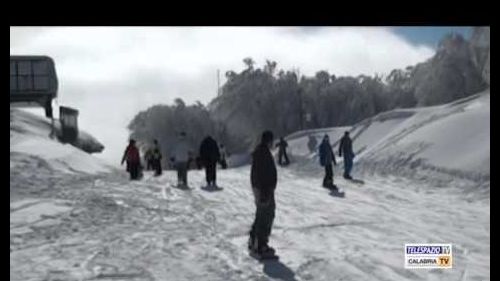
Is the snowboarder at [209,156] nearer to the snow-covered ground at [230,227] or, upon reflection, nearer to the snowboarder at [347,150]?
the snow-covered ground at [230,227]

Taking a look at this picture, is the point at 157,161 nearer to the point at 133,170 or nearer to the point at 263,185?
the point at 133,170

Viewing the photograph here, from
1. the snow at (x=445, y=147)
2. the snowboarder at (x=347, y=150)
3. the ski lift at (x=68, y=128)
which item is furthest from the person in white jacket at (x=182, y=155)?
the ski lift at (x=68, y=128)

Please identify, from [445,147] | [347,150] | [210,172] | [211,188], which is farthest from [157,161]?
[445,147]

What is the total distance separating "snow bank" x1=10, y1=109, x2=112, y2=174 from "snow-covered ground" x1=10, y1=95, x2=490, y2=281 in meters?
1.64

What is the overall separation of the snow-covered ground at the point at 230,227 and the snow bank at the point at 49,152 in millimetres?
1644

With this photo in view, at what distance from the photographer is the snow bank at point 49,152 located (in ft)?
70.7

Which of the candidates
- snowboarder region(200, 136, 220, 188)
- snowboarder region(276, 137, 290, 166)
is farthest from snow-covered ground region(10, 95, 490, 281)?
snowboarder region(276, 137, 290, 166)

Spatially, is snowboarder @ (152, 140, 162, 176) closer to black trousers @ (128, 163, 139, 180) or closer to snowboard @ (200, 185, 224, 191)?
black trousers @ (128, 163, 139, 180)

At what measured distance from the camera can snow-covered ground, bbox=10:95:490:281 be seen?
7230mm

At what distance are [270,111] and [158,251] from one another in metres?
37.2

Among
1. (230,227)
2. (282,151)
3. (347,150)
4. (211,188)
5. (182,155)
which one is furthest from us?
(282,151)

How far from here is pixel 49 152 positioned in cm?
2305

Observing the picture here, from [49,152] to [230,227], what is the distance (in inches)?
571
